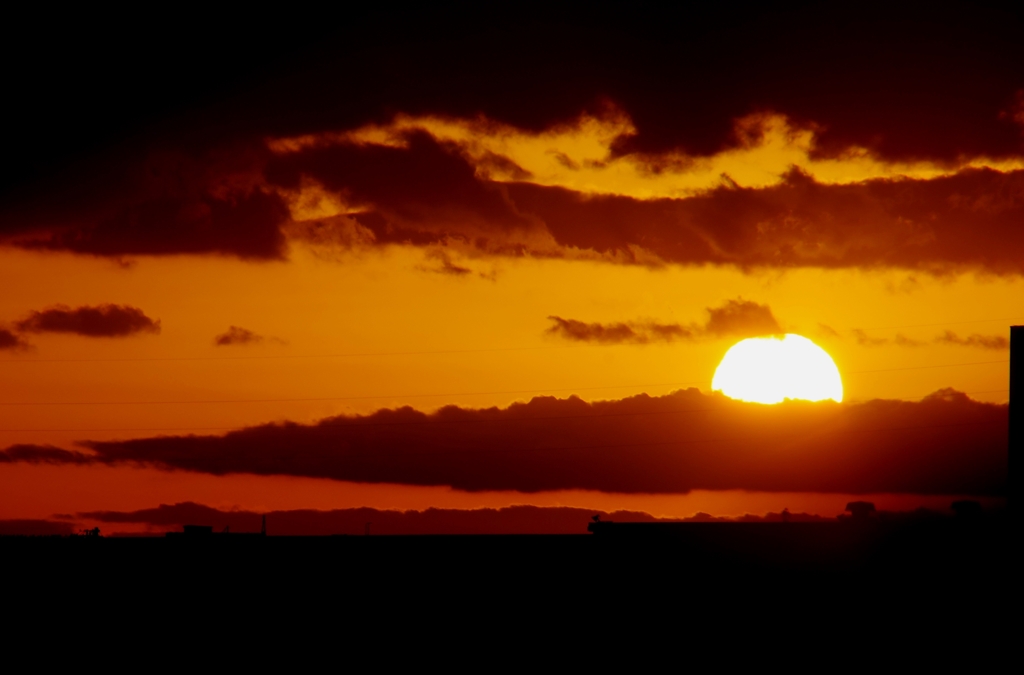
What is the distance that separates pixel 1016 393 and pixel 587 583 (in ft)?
49.7

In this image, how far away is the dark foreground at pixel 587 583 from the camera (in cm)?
3306

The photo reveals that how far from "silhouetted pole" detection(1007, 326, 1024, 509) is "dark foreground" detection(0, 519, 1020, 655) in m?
3.10

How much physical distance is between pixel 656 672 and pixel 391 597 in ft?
24.9

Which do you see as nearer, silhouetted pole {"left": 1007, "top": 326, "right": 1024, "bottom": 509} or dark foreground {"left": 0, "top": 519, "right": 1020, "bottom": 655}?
dark foreground {"left": 0, "top": 519, "right": 1020, "bottom": 655}

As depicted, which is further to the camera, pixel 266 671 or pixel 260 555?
pixel 260 555

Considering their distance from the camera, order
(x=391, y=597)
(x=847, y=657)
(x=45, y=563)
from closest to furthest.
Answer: (x=847, y=657), (x=391, y=597), (x=45, y=563)

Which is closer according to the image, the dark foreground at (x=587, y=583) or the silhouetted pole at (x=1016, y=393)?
the dark foreground at (x=587, y=583)

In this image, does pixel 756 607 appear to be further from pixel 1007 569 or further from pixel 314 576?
pixel 314 576

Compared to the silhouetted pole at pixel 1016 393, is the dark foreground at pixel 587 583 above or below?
below

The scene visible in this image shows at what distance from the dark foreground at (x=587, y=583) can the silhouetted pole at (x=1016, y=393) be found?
3.10m

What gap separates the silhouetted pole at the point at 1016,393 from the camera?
128 ft

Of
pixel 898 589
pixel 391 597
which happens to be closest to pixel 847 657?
pixel 898 589

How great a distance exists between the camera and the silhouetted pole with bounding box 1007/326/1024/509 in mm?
38906

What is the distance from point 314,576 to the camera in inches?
1409
